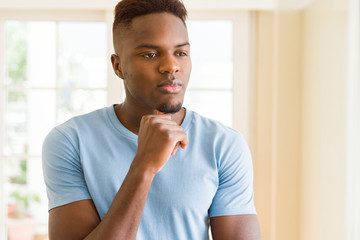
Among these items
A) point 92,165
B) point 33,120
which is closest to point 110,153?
point 92,165

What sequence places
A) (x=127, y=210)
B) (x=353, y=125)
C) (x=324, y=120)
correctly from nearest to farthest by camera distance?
1. (x=127, y=210)
2. (x=353, y=125)
3. (x=324, y=120)

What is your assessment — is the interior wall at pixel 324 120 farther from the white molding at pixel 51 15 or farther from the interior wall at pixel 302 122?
the white molding at pixel 51 15

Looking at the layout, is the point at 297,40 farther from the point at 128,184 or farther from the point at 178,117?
the point at 128,184

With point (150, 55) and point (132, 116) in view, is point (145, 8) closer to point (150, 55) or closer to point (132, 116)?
point (150, 55)

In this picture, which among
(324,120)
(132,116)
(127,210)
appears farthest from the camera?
(324,120)

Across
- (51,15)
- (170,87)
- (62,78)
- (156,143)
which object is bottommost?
(156,143)

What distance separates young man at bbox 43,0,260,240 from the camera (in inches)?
45.8

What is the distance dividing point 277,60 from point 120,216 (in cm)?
184

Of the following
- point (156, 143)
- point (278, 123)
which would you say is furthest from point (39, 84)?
point (156, 143)

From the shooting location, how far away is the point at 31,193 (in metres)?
2.95

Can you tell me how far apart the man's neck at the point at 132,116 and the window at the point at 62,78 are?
1.51m

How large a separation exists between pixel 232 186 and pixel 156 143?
27 centimetres

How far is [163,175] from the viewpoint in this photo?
1251 mm

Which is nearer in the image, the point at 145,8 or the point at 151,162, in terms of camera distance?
the point at 151,162
